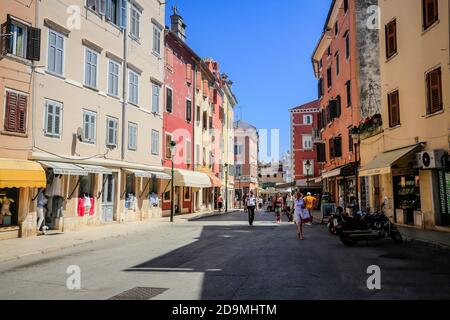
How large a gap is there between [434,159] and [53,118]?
50.5 feet

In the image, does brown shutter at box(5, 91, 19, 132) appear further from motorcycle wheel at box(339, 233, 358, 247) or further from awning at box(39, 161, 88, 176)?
motorcycle wheel at box(339, 233, 358, 247)

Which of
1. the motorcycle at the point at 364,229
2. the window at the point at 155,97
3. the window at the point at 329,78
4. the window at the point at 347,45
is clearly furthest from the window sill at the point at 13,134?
the window at the point at 329,78

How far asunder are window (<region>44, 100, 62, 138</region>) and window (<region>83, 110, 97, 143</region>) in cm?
196

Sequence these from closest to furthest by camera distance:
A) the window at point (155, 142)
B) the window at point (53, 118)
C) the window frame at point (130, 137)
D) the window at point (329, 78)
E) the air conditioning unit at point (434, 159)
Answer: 1. the air conditioning unit at point (434, 159)
2. the window at point (53, 118)
3. the window frame at point (130, 137)
4. the window at point (155, 142)
5. the window at point (329, 78)

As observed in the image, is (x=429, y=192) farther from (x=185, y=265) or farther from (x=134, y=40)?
(x=134, y=40)

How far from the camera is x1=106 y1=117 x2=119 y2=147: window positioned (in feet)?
74.9

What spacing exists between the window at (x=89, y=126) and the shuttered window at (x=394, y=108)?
572 inches

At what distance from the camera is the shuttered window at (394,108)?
64.1 ft

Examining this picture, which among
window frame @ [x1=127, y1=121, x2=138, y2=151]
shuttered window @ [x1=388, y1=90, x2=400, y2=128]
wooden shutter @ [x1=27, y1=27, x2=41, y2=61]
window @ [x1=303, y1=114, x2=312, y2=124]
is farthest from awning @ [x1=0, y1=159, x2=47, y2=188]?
window @ [x1=303, y1=114, x2=312, y2=124]

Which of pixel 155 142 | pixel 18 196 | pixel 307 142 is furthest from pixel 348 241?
pixel 307 142

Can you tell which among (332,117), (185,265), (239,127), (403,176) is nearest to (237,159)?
(239,127)

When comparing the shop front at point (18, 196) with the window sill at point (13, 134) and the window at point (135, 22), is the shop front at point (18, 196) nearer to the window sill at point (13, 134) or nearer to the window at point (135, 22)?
the window sill at point (13, 134)

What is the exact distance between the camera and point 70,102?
64.3ft

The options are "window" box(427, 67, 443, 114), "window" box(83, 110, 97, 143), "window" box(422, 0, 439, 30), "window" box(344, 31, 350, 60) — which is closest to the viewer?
"window" box(427, 67, 443, 114)
